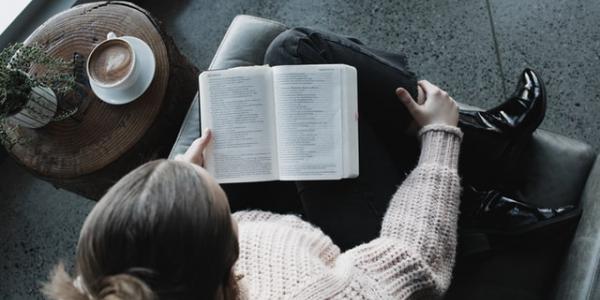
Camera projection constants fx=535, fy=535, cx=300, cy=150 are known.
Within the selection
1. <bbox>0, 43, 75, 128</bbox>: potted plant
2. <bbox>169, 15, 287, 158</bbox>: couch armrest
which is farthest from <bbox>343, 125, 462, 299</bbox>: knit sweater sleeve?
<bbox>0, 43, 75, 128</bbox>: potted plant

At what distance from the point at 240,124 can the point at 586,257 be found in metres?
0.65

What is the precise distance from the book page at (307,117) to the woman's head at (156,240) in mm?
389

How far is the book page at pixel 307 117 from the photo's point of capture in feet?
3.30

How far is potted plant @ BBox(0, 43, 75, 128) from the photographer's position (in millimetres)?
1039

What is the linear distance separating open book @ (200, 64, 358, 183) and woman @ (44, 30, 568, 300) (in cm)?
4

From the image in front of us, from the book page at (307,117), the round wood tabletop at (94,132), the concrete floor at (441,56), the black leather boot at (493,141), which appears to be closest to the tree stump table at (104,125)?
the round wood tabletop at (94,132)

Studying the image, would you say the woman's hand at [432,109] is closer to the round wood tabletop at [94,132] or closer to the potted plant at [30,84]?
the round wood tabletop at [94,132]

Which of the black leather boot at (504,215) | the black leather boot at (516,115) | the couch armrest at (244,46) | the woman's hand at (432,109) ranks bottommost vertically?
the black leather boot at (504,215)

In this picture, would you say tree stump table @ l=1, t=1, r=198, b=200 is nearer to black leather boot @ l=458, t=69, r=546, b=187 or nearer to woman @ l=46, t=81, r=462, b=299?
woman @ l=46, t=81, r=462, b=299

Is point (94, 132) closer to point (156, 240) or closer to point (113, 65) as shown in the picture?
point (113, 65)

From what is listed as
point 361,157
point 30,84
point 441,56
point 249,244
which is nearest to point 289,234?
point 249,244

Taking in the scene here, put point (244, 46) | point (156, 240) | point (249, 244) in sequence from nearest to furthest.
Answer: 1. point (156, 240)
2. point (249, 244)
3. point (244, 46)

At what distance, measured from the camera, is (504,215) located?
104 cm

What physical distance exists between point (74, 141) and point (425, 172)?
78 centimetres
